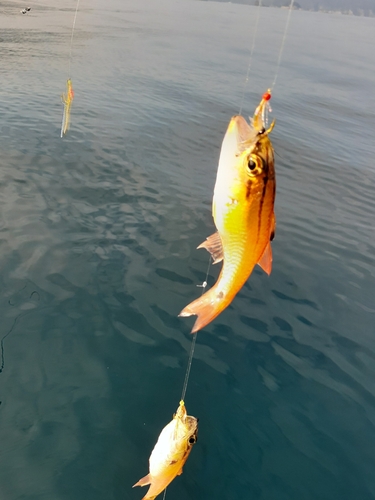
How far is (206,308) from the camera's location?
3.03 meters

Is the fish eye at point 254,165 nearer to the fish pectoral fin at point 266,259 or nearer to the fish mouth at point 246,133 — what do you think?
the fish mouth at point 246,133

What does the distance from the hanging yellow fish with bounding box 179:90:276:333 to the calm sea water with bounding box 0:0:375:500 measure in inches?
182

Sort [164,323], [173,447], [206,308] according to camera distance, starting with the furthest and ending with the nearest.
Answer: [164,323], [173,447], [206,308]

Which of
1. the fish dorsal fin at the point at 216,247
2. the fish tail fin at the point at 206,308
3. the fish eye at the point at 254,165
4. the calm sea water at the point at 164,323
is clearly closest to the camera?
the fish eye at the point at 254,165

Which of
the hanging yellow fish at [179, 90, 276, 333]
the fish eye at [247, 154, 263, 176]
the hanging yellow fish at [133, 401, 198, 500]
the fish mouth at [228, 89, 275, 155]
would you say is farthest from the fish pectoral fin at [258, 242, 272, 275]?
the hanging yellow fish at [133, 401, 198, 500]

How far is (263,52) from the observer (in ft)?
156

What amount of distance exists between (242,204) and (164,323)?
6508mm

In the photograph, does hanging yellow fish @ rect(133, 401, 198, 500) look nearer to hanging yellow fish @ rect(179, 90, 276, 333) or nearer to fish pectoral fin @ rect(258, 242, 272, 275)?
hanging yellow fish @ rect(179, 90, 276, 333)

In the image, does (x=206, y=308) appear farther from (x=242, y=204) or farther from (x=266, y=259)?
(x=242, y=204)

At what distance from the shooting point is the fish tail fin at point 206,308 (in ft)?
9.71

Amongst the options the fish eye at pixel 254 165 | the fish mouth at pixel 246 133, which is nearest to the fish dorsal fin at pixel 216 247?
the fish eye at pixel 254 165

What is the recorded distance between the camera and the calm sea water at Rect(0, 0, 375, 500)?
6516mm

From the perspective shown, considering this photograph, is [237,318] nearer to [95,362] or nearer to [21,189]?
[95,362]

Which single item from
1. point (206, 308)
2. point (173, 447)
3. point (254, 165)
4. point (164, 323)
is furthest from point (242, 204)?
point (164, 323)
